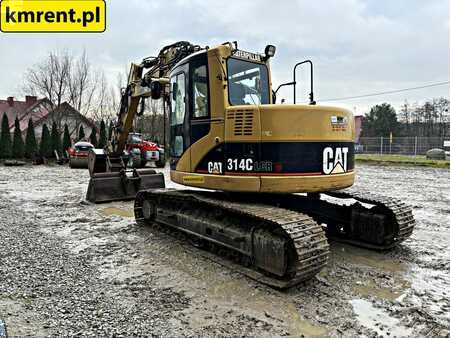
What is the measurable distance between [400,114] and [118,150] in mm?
50568

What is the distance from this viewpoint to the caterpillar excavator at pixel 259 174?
4176 mm

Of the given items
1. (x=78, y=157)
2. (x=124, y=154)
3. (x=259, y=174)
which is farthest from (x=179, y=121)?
(x=78, y=157)

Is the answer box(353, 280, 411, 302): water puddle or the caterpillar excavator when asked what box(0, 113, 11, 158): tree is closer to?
the caterpillar excavator

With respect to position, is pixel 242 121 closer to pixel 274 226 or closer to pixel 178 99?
pixel 274 226

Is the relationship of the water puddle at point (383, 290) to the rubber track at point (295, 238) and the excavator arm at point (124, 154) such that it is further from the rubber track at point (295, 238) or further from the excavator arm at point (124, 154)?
the excavator arm at point (124, 154)

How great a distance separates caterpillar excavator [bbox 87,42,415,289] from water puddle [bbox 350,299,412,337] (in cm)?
56

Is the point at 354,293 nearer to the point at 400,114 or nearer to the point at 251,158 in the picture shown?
the point at 251,158

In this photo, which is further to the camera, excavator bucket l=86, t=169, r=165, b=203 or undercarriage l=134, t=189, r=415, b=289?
excavator bucket l=86, t=169, r=165, b=203

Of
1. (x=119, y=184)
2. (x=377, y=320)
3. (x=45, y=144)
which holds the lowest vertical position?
(x=377, y=320)

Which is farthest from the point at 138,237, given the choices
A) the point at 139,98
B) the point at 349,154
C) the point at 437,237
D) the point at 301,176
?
the point at 437,237

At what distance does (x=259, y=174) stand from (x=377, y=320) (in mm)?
1983

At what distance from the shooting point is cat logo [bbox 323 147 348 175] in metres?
4.65

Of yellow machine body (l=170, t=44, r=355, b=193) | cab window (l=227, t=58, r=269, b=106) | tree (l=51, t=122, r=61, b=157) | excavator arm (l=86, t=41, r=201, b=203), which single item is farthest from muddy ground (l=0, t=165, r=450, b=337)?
tree (l=51, t=122, r=61, b=157)

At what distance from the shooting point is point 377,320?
333 cm
